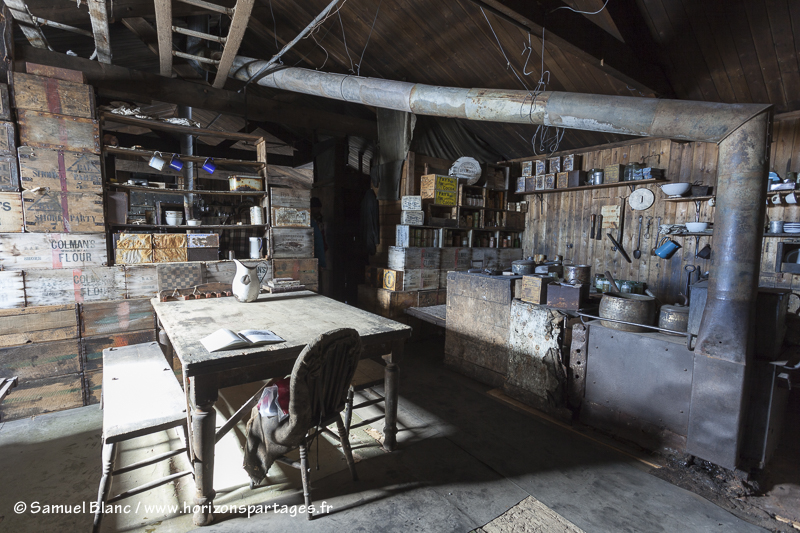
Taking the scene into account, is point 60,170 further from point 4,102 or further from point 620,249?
point 620,249

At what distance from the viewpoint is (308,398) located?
179 cm

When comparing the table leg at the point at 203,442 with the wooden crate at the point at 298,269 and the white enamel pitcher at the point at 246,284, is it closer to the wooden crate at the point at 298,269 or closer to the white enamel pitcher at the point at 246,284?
the white enamel pitcher at the point at 246,284

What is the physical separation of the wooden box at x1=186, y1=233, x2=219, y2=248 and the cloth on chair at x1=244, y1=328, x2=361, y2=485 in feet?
8.22

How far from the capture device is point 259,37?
5.25 m

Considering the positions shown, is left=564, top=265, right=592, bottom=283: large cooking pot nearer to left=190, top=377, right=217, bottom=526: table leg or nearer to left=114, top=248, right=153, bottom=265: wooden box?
left=190, top=377, right=217, bottom=526: table leg

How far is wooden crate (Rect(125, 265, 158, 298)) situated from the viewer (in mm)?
3539

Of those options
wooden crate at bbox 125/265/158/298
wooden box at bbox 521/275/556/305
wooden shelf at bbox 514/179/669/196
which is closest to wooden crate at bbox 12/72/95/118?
wooden crate at bbox 125/265/158/298

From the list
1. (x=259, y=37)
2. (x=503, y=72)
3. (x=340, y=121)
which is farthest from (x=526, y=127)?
(x=259, y=37)

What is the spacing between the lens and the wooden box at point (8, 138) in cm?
298

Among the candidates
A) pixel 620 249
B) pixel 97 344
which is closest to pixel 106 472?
pixel 97 344

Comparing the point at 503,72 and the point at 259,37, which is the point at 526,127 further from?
the point at 259,37

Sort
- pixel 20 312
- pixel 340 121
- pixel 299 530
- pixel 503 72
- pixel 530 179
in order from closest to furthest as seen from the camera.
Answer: pixel 299 530
pixel 20 312
pixel 503 72
pixel 340 121
pixel 530 179

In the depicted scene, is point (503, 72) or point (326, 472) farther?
point (503, 72)

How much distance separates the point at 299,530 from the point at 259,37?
5905mm
